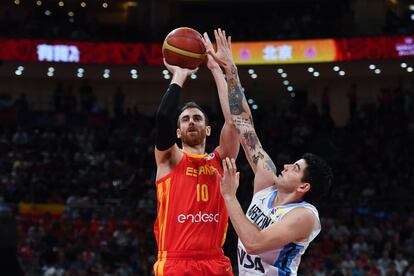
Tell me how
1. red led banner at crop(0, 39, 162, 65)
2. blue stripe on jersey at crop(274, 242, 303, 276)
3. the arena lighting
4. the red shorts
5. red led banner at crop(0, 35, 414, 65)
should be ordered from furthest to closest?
1. the arena lighting
2. red led banner at crop(0, 39, 162, 65)
3. red led banner at crop(0, 35, 414, 65)
4. the red shorts
5. blue stripe on jersey at crop(274, 242, 303, 276)

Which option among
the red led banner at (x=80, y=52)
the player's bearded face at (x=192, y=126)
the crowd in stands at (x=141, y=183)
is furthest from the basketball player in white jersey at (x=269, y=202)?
the red led banner at (x=80, y=52)

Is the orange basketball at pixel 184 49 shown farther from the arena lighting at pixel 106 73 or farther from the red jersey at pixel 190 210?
the arena lighting at pixel 106 73

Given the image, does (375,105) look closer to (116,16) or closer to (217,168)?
(116,16)

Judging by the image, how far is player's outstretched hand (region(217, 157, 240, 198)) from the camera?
17.3ft

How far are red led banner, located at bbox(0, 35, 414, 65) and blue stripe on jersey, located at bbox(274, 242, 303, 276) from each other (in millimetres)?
18653

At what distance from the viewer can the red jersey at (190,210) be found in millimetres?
5836

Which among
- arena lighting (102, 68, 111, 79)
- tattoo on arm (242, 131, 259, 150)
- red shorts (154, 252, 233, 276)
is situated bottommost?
red shorts (154, 252, 233, 276)

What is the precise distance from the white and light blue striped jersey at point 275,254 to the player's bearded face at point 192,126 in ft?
2.42

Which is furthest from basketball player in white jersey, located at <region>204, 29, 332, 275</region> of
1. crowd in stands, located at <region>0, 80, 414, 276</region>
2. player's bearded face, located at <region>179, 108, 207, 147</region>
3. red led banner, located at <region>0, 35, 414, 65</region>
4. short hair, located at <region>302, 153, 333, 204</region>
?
red led banner, located at <region>0, 35, 414, 65</region>

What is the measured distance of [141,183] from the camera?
20141 mm

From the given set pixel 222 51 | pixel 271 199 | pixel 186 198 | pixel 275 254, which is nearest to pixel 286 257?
pixel 275 254

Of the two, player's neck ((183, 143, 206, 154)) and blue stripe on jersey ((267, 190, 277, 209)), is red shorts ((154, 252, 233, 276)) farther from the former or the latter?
player's neck ((183, 143, 206, 154))

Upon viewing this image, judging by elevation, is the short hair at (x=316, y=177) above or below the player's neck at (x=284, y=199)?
above

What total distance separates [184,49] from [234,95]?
593 millimetres
